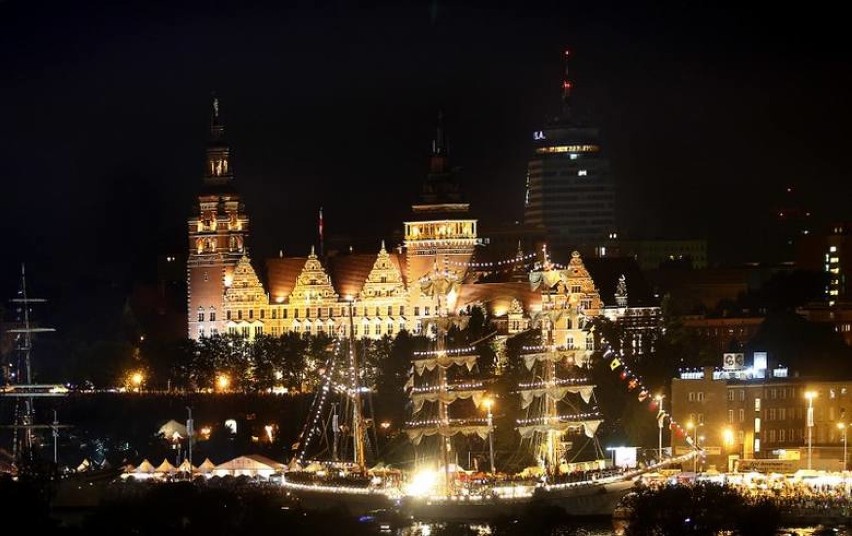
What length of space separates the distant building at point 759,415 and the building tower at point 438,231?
80.2 ft

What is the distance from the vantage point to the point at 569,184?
650 ft

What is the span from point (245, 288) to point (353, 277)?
208 inches

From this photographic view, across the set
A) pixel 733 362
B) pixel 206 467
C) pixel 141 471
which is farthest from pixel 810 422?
pixel 141 471

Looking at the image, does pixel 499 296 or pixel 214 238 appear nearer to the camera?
pixel 499 296

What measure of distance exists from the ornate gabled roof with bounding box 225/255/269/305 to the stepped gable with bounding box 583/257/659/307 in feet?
51.6

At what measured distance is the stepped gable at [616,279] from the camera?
137 m

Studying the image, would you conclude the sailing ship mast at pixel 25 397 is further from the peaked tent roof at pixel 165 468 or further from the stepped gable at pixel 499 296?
the stepped gable at pixel 499 296

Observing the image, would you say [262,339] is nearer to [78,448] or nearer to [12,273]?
[78,448]

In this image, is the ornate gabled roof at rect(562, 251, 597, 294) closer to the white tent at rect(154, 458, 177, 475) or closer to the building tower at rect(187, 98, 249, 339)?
the building tower at rect(187, 98, 249, 339)

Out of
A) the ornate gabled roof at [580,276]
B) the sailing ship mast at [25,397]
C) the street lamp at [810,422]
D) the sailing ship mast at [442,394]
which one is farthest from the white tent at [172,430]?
the street lamp at [810,422]

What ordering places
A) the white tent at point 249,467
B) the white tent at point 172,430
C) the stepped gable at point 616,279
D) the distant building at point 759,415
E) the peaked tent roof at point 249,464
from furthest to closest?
the stepped gable at point 616,279 < the white tent at point 172,430 < the peaked tent roof at point 249,464 < the white tent at point 249,467 < the distant building at point 759,415

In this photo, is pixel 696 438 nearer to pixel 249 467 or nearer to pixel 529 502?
pixel 529 502

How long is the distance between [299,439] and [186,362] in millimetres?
16077

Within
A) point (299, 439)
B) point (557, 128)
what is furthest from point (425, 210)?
point (557, 128)
